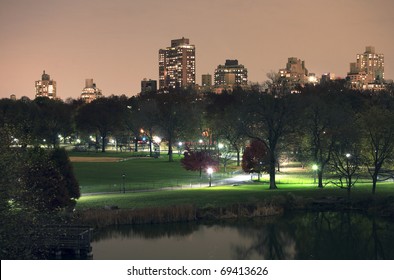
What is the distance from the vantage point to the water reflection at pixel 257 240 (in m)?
47.6

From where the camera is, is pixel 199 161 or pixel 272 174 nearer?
pixel 272 174

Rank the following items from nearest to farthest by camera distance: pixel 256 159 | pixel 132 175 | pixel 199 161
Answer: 1. pixel 256 159
2. pixel 132 175
3. pixel 199 161

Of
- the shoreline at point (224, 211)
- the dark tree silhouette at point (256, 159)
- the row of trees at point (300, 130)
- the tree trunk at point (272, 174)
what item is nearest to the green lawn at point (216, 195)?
the tree trunk at point (272, 174)

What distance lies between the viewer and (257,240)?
52719mm

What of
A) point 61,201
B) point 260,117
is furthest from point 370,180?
point 61,201

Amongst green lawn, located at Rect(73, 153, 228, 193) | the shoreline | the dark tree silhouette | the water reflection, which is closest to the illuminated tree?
green lawn, located at Rect(73, 153, 228, 193)

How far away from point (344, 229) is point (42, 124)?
309 ft

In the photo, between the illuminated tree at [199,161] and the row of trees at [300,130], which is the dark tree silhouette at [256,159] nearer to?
the row of trees at [300,130]

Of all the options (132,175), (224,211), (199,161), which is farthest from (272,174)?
(132,175)

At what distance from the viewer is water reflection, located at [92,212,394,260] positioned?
156 ft

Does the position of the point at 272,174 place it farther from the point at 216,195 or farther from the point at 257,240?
the point at 257,240

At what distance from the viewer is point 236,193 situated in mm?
66625

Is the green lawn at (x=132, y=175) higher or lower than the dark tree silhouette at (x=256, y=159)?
lower
